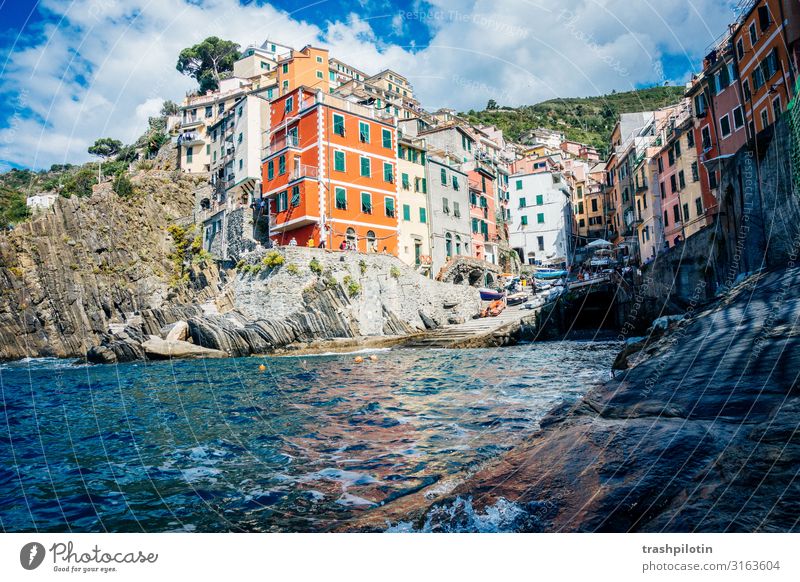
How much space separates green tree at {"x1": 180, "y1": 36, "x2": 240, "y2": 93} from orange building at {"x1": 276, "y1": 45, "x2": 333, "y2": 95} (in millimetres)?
29563

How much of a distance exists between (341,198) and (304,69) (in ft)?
71.1

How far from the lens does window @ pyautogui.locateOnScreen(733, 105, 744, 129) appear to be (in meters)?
20.9

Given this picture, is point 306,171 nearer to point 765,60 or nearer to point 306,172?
point 306,172

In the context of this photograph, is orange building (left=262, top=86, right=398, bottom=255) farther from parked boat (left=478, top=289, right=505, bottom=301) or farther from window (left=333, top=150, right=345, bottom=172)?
parked boat (left=478, top=289, right=505, bottom=301)

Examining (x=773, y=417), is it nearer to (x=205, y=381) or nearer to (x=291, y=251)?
(x=205, y=381)

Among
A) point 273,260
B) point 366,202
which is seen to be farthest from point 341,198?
point 273,260

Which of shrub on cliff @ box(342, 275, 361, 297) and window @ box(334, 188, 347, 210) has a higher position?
window @ box(334, 188, 347, 210)

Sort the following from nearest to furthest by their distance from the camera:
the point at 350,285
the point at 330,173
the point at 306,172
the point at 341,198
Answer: the point at 350,285 → the point at 306,172 → the point at 330,173 → the point at 341,198

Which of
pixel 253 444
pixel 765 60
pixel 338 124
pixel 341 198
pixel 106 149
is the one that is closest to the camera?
pixel 253 444

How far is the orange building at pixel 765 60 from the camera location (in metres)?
15.3

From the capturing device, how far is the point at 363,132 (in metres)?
34.8

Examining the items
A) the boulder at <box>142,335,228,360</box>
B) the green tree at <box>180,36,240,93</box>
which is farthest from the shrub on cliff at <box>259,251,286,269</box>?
the green tree at <box>180,36,240,93</box>
